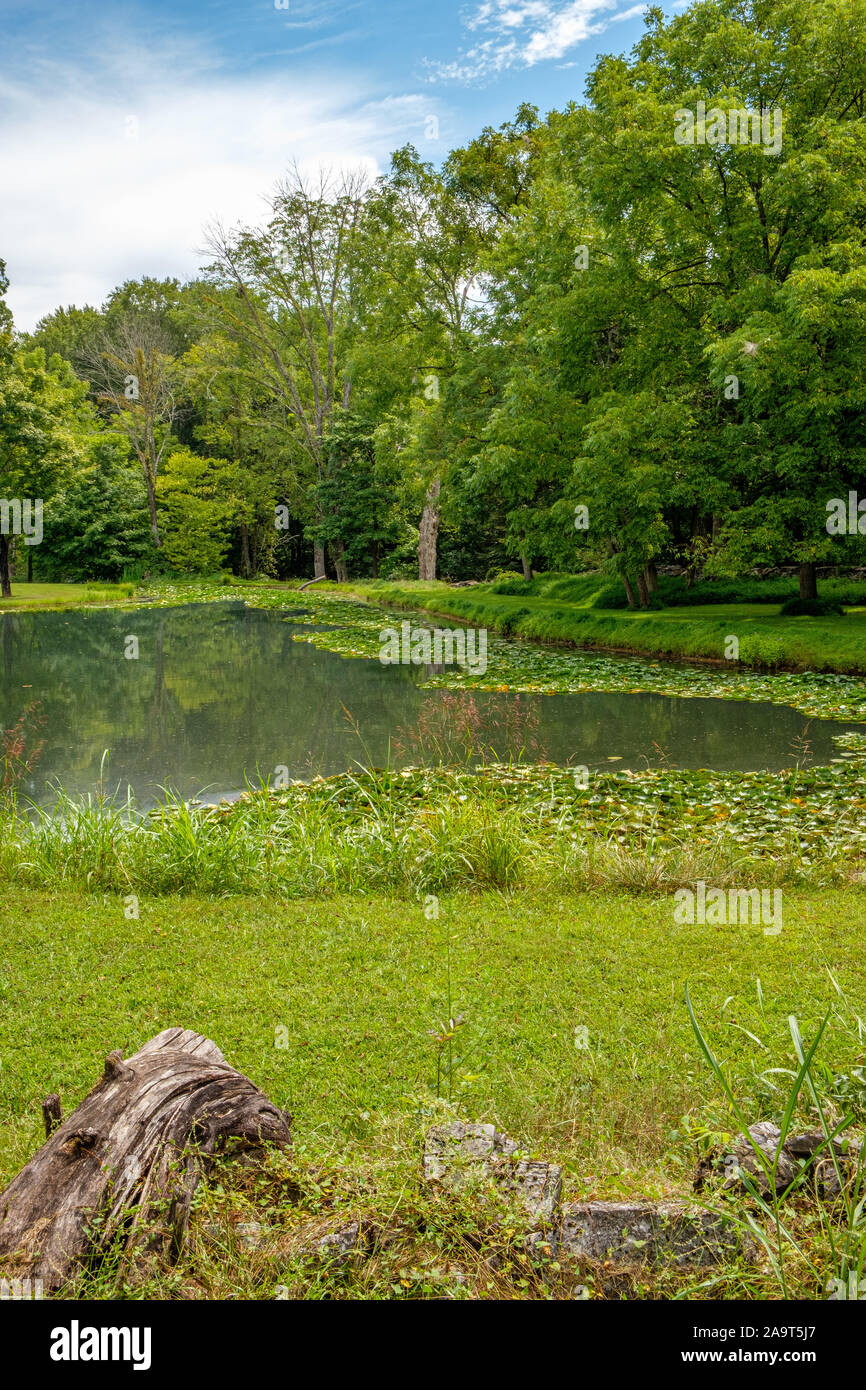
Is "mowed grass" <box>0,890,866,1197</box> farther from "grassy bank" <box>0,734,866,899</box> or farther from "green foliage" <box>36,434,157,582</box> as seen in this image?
"green foliage" <box>36,434,157,582</box>

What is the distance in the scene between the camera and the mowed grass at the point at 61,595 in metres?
32.3

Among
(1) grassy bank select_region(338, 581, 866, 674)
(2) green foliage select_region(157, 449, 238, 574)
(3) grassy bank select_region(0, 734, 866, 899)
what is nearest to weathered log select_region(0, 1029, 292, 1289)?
(3) grassy bank select_region(0, 734, 866, 899)

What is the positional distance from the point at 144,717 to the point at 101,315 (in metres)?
64.7

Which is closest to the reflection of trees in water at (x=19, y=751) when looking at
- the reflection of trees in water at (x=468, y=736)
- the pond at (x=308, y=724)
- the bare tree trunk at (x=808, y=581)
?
the pond at (x=308, y=724)

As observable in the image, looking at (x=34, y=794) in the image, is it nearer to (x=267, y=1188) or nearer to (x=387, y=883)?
(x=387, y=883)

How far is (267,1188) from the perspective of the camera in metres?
2.54

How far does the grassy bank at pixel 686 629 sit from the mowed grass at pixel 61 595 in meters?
14.7

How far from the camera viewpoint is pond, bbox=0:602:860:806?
9938mm

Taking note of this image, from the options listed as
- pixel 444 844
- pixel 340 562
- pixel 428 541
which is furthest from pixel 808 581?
pixel 340 562

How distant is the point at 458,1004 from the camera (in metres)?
4.18

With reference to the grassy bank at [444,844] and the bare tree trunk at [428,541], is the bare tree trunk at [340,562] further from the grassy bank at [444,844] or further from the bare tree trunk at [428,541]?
the grassy bank at [444,844]

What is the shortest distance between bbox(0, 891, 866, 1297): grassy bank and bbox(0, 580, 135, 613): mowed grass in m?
29.1
